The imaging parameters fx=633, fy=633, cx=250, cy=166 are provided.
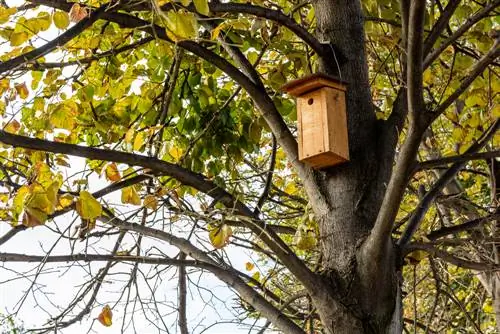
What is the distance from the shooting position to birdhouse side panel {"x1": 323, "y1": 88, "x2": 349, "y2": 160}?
5.19 feet

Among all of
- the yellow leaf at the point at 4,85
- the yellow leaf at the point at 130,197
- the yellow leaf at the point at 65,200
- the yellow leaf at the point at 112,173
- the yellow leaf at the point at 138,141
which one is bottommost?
the yellow leaf at the point at 65,200

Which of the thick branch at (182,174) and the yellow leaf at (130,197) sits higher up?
the yellow leaf at (130,197)

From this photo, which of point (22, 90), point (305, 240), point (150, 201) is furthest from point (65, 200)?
point (305, 240)

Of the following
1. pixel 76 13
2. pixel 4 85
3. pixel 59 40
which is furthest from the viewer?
pixel 4 85

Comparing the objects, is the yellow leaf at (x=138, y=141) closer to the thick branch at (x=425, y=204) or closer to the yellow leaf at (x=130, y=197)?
the yellow leaf at (x=130, y=197)

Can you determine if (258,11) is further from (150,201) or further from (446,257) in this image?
(446,257)

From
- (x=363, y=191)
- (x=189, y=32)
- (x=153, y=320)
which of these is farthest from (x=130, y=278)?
(x=189, y=32)

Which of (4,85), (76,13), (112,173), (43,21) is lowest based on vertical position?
(112,173)

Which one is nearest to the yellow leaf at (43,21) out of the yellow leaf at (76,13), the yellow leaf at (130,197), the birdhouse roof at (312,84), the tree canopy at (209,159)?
the tree canopy at (209,159)

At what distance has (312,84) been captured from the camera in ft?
5.36

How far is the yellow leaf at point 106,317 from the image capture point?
1.90m

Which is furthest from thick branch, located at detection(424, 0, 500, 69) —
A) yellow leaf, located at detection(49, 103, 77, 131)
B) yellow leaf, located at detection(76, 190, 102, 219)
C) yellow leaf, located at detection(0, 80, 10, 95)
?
yellow leaf, located at detection(0, 80, 10, 95)

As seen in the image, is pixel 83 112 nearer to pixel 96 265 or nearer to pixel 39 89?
pixel 39 89

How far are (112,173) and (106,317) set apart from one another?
48 centimetres
